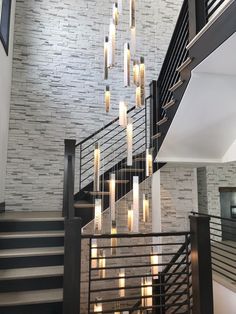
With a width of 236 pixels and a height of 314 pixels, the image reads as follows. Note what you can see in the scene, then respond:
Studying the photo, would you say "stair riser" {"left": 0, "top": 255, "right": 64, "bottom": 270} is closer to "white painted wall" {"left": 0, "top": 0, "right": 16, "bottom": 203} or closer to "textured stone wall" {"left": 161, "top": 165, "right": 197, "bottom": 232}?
"white painted wall" {"left": 0, "top": 0, "right": 16, "bottom": 203}

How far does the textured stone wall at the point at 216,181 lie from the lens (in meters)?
6.96

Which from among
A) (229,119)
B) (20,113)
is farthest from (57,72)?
(229,119)

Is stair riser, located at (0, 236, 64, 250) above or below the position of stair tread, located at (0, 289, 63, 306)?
above

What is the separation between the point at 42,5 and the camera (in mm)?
5750

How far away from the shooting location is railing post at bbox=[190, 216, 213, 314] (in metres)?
2.26

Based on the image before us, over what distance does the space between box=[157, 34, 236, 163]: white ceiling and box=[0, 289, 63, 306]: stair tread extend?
2440 millimetres

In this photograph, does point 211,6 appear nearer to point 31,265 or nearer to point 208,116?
point 208,116

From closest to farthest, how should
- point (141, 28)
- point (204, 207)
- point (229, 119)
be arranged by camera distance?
1. point (229, 119)
2. point (141, 28)
3. point (204, 207)

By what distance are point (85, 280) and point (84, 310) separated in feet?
1.61

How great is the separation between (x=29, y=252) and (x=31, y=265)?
6.3 inches

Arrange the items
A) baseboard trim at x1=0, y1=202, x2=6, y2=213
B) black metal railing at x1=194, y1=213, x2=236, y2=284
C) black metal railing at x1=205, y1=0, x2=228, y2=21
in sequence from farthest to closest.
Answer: baseboard trim at x1=0, y1=202, x2=6, y2=213, black metal railing at x1=194, y1=213, x2=236, y2=284, black metal railing at x1=205, y1=0, x2=228, y2=21

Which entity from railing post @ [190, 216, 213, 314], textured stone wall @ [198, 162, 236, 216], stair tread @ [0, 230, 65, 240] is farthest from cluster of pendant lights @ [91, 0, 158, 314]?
textured stone wall @ [198, 162, 236, 216]

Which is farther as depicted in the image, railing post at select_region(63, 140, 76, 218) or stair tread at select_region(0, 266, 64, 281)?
railing post at select_region(63, 140, 76, 218)

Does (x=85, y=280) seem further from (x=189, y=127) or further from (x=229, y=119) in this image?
(x=229, y=119)
